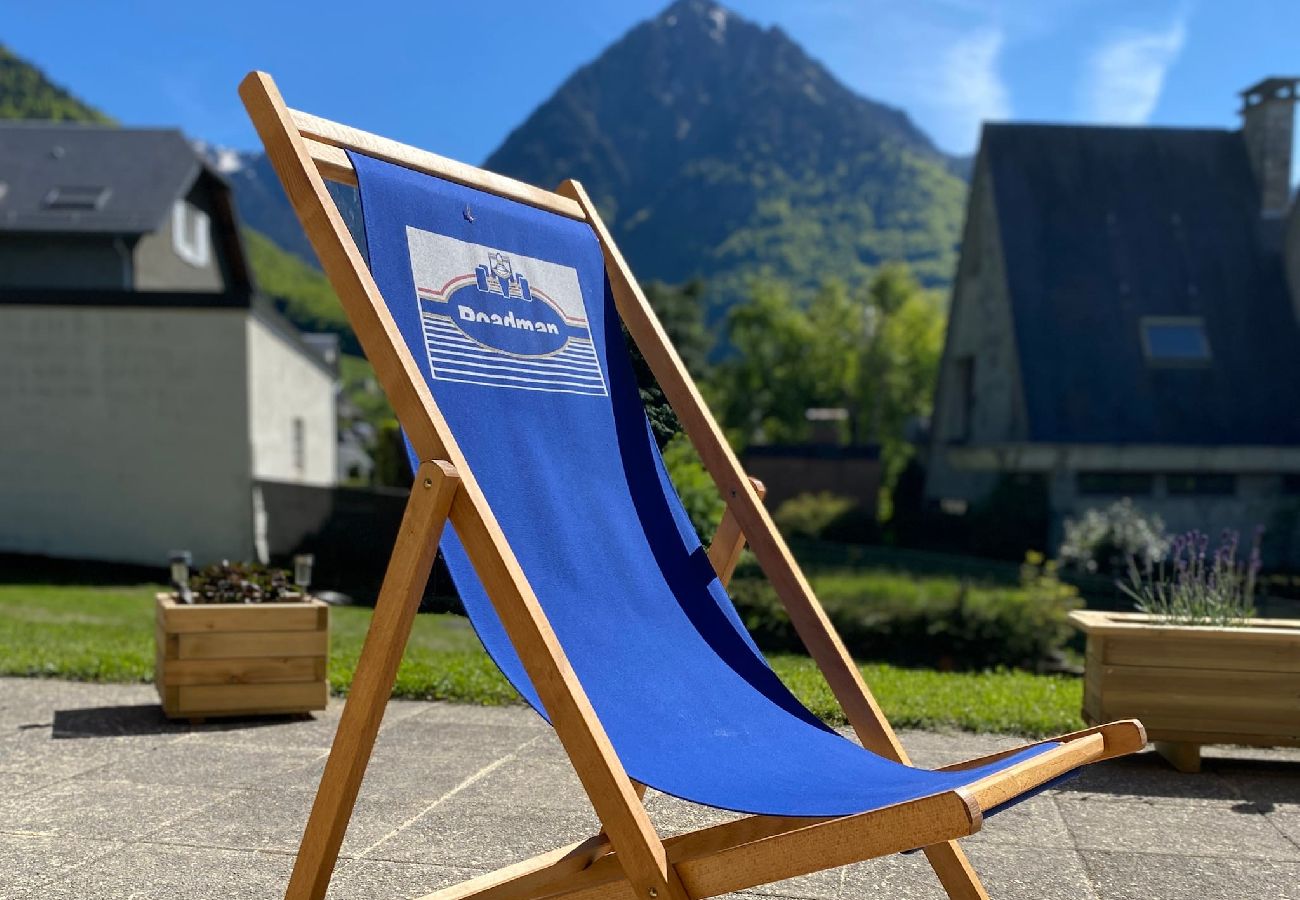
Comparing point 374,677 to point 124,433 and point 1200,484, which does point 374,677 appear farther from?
point 1200,484

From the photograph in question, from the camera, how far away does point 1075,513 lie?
20422 millimetres

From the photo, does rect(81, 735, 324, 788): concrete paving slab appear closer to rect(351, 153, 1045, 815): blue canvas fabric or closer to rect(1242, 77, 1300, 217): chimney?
rect(351, 153, 1045, 815): blue canvas fabric

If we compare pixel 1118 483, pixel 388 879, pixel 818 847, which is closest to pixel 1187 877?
pixel 818 847

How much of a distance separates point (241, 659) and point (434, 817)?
1.91 m

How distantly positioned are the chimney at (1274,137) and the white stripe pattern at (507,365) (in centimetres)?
2208

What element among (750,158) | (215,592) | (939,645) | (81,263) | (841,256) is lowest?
(939,645)

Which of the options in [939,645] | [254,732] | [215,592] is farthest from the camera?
[939,645]

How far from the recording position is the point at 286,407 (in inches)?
806

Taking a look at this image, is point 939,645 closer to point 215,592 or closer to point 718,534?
point 215,592

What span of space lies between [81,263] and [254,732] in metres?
18.4

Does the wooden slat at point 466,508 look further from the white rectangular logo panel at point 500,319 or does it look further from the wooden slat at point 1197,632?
the wooden slat at point 1197,632

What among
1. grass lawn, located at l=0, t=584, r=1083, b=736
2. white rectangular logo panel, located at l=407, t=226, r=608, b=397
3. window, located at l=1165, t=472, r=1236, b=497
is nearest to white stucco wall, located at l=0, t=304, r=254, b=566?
grass lawn, located at l=0, t=584, r=1083, b=736

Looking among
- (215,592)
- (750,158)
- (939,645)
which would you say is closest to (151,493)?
(939,645)

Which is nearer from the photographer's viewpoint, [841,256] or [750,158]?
[841,256]
